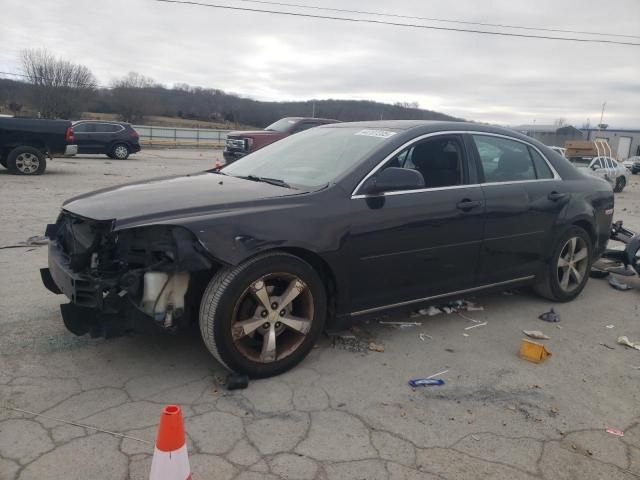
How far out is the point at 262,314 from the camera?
3.34 metres

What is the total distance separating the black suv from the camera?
21312 millimetres

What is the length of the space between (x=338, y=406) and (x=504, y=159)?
2790mm

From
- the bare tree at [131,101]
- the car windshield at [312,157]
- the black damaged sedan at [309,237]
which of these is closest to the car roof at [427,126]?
the black damaged sedan at [309,237]

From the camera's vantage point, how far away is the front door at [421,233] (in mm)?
3707

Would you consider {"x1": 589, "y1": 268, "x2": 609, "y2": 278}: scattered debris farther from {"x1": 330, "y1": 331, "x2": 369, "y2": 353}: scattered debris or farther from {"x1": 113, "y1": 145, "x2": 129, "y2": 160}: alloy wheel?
{"x1": 113, "y1": 145, "x2": 129, "y2": 160}: alloy wheel

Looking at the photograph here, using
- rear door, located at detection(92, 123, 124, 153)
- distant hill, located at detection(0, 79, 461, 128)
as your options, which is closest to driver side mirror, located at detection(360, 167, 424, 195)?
rear door, located at detection(92, 123, 124, 153)

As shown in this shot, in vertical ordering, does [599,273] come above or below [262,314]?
below

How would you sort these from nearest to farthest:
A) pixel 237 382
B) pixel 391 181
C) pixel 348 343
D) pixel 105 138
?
1. pixel 237 382
2. pixel 391 181
3. pixel 348 343
4. pixel 105 138

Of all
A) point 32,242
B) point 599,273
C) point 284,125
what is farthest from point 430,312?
point 284,125

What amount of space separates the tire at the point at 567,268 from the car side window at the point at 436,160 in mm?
1447

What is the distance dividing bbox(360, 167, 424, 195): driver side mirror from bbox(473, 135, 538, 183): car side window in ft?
3.41

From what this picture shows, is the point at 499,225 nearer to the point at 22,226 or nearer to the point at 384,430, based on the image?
the point at 384,430

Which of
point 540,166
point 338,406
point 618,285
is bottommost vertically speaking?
point 338,406

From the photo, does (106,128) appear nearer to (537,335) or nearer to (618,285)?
(618,285)
